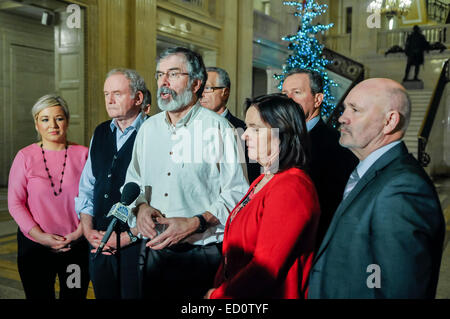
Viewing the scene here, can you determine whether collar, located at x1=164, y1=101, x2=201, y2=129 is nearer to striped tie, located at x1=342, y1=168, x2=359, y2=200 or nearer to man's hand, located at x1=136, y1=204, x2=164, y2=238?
man's hand, located at x1=136, y1=204, x2=164, y2=238

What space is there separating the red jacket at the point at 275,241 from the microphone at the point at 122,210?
0.46m

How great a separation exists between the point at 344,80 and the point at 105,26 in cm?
1045

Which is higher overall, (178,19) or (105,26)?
(178,19)

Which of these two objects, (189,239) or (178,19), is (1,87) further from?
(189,239)

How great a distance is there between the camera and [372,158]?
157cm

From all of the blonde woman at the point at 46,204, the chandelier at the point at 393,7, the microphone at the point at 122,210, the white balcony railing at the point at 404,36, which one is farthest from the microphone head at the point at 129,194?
the white balcony railing at the point at 404,36

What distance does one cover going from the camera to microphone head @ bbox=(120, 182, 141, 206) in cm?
178

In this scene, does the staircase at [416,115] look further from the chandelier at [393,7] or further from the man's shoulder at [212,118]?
the man's shoulder at [212,118]

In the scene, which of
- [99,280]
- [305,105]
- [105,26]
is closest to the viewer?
[99,280]

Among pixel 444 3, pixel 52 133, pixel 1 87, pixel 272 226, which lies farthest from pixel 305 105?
pixel 444 3

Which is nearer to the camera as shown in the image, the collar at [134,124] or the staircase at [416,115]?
the collar at [134,124]

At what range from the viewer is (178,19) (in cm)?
978

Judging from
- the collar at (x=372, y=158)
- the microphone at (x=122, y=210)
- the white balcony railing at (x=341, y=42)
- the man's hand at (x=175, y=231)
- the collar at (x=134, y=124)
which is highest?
the white balcony railing at (x=341, y=42)

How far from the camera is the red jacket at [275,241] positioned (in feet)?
4.70
